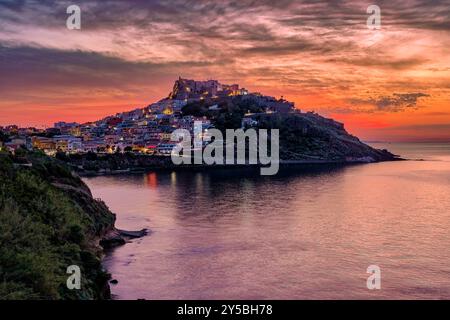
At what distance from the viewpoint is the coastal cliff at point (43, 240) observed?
1730 centimetres

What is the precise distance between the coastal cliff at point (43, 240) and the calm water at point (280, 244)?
307 centimetres

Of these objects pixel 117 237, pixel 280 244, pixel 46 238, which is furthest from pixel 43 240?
pixel 280 244

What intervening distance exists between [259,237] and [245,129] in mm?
137304

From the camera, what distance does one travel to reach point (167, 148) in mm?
168250

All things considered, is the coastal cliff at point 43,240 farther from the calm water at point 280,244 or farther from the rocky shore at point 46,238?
the calm water at point 280,244

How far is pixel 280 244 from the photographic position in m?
41.4

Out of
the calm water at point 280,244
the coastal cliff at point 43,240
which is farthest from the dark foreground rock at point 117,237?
the calm water at point 280,244

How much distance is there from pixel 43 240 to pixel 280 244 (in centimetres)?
2343

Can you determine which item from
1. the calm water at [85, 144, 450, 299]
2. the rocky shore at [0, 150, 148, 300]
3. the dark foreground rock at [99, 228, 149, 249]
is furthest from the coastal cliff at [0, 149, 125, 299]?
the calm water at [85, 144, 450, 299]

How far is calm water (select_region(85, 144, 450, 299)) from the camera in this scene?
1163 inches

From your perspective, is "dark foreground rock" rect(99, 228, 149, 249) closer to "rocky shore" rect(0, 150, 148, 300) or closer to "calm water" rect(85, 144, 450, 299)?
"rocky shore" rect(0, 150, 148, 300)

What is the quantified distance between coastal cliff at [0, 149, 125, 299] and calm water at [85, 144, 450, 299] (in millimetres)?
3072

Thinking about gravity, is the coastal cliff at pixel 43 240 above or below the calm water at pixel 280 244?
above
